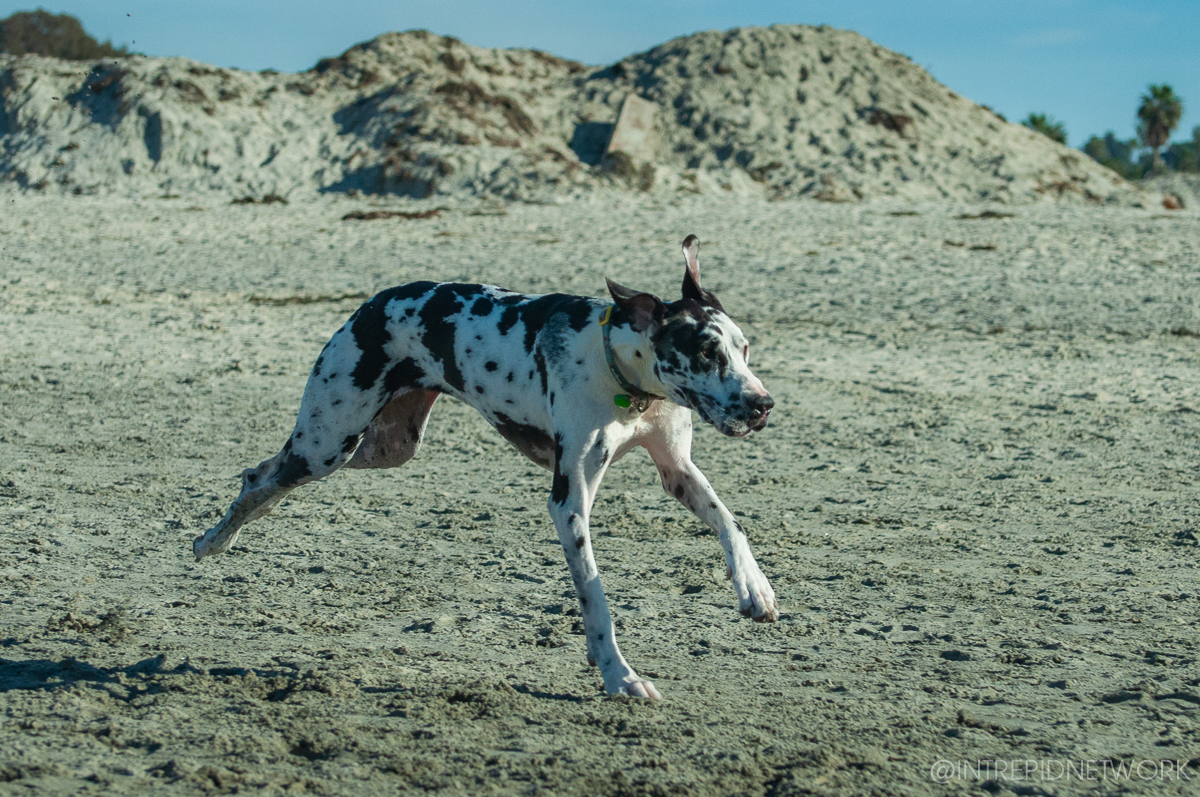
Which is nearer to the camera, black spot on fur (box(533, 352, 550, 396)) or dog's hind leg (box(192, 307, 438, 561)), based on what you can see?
black spot on fur (box(533, 352, 550, 396))

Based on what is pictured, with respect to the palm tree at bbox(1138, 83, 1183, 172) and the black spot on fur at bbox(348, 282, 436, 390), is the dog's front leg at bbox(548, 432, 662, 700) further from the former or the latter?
the palm tree at bbox(1138, 83, 1183, 172)

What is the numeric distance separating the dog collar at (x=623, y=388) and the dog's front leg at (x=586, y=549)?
6.8 inches

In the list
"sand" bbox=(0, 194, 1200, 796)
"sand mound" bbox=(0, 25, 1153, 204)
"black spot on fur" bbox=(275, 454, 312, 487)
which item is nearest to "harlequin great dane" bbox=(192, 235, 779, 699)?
"black spot on fur" bbox=(275, 454, 312, 487)

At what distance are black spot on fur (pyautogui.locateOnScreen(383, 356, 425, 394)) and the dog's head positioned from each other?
1.35 meters

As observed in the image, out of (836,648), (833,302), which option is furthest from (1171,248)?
(836,648)

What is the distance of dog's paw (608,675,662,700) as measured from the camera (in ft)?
14.3

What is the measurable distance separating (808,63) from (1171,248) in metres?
25.5

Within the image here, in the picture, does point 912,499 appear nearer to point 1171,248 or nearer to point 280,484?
point 280,484

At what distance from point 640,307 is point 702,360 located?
0.32 meters

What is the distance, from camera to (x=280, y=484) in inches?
219

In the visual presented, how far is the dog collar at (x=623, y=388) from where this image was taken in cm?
449

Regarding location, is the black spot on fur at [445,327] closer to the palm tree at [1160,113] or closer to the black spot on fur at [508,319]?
the black spot on fur at [508,319]

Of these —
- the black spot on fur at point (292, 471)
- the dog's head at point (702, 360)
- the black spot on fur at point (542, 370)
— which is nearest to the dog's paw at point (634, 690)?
the dog's head at point (702, 360)

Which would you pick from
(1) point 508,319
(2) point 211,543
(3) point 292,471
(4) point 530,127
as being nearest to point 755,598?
(1) point 508,319
